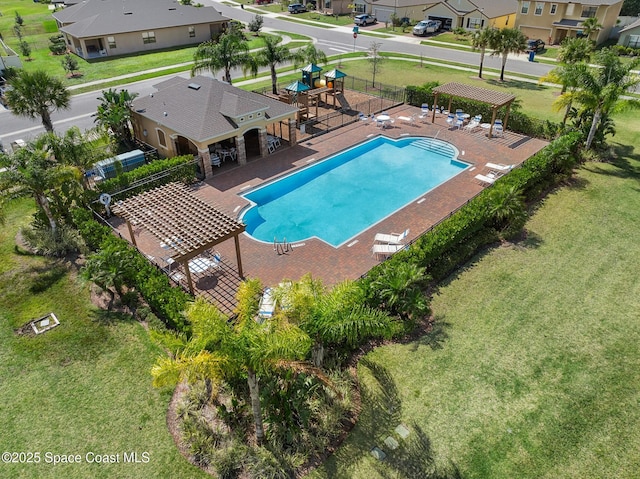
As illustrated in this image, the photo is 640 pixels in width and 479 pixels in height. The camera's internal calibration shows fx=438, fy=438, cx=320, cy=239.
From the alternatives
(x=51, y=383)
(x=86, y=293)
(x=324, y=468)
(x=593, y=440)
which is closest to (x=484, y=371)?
(x=593, y=440)

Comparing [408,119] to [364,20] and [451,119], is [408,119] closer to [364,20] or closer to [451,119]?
[451,119]

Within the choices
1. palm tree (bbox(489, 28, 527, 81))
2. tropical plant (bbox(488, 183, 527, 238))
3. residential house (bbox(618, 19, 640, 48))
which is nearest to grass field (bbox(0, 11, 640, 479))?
tropical plant (bbox(488, 183, 527, 238))

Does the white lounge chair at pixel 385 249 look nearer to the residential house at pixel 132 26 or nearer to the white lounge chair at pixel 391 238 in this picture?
the white lounge chair at pixel 391 238

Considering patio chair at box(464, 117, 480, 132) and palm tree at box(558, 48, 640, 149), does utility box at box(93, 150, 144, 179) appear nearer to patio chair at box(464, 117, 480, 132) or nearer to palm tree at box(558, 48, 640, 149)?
patio chair at box(464, 117, 480, 132)

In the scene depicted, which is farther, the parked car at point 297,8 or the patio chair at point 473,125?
the parked car at point 297,8

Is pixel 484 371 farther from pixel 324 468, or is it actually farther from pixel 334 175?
pixel 334 175

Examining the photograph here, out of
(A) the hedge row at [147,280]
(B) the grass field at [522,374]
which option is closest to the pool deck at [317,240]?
(A) the hedge row at [147,280]
